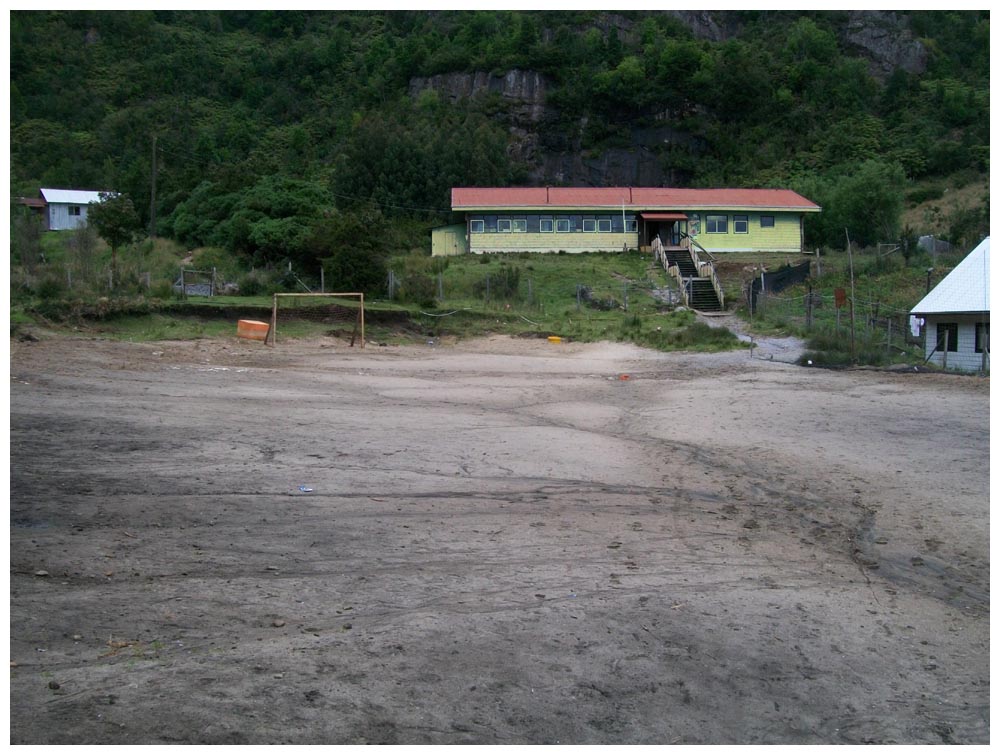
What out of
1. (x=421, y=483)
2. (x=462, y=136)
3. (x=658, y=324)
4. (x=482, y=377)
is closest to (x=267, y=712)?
(x=421, y=483)

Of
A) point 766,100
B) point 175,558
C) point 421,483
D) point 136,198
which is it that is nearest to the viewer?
point 175,558

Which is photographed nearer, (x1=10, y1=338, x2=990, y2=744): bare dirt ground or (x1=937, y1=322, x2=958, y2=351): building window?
(x1=10, y1=338, x2=990, y2=744): bare dirt ground

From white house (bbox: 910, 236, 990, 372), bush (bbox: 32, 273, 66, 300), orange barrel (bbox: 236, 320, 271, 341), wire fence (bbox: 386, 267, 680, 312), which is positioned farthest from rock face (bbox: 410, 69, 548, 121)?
orange barrel (bbox: 236, 320, 271, 341)

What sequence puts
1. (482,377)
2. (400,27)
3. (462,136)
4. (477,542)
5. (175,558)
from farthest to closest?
(400,27) → (462,136) → (482,377) → (477,542) → (175,558)

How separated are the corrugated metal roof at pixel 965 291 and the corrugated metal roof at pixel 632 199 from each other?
2378 centimetres

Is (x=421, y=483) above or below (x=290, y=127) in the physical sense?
below

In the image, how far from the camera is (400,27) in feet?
405

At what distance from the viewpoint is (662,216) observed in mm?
51625

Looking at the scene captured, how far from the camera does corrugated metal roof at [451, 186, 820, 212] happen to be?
52.0m

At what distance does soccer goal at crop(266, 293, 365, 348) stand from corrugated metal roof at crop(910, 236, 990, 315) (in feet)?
54.5

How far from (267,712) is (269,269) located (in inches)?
1438

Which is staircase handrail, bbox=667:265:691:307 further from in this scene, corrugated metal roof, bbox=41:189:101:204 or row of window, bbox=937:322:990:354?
corrugated metal roof, bbox=41:189:101:204

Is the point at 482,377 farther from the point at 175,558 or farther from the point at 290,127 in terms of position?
the point at 290,127

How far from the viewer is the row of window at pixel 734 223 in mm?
52844
